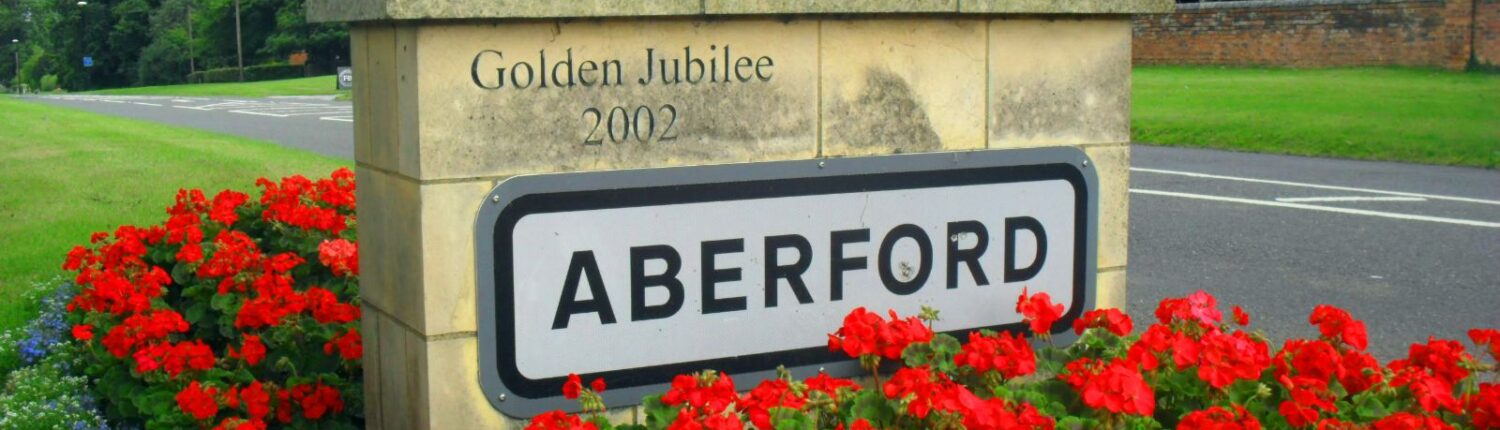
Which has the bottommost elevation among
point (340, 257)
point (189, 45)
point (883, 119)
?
point (340, 257)

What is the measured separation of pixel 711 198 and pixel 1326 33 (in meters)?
28.9

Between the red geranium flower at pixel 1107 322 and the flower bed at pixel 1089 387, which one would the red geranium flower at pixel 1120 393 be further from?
the red geranium flower at pixel 1107 322

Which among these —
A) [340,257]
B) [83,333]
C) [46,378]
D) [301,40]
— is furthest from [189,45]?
[83,333]

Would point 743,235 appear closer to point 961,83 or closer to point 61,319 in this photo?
point 961,83

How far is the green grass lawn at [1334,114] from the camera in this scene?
15930mm

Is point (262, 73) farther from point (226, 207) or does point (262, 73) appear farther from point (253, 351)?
point (253, 351)

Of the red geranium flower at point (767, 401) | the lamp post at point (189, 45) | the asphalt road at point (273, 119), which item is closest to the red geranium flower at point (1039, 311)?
the red geranium flower at point (767, 401)

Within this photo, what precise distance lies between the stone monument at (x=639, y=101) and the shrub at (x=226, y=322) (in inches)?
27.0

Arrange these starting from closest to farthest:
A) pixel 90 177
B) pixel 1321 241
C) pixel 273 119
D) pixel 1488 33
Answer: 1. pixel 1321 241
2. pixel 90 177
3. pixel 273 119
4. pixel 1488 33

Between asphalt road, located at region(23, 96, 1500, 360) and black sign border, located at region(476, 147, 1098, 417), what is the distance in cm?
368

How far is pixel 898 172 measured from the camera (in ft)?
9.75

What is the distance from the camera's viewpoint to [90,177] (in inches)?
457

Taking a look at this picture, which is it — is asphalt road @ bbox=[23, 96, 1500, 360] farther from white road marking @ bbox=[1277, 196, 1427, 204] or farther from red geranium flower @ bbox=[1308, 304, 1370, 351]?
red geranium flower @ bbox=[1308, 304, 1370, 351]

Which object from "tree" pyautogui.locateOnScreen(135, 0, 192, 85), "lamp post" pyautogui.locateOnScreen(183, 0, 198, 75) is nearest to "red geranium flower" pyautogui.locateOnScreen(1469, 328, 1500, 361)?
"lamp post" pyautogui.locateOnScreen(183, 0, 198, 75)
